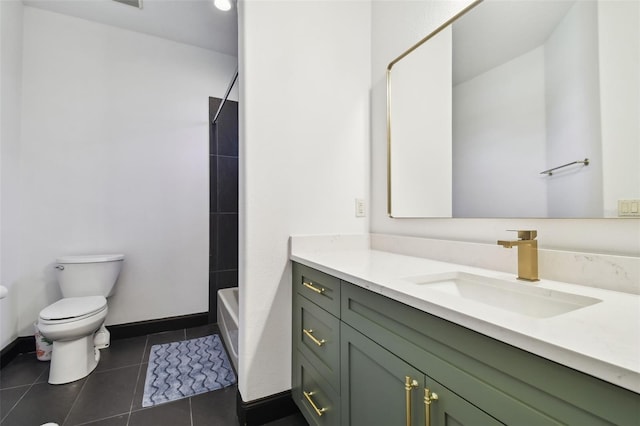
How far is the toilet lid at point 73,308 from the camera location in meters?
1.65

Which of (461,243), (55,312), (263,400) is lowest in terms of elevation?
(263,400)

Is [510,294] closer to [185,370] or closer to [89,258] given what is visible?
[185,370]

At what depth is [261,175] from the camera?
1.38 m

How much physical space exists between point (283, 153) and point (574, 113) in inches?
45.5

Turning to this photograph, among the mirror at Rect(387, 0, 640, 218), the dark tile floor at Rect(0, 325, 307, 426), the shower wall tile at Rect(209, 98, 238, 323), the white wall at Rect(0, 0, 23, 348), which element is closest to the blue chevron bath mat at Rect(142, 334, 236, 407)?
the dark tile floor at Rect(0, 325, 307, 426)

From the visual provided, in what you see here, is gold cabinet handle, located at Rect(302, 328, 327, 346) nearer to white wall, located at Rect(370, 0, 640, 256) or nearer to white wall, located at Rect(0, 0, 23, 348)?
white wall, located at Rect(370, 0, 640, 256)

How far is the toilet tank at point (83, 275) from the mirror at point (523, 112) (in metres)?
2.20

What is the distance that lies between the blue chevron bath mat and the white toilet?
397mm

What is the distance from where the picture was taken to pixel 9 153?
192 centimetres

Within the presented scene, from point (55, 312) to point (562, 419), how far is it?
2.39m

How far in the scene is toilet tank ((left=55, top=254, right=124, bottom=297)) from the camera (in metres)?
1.99

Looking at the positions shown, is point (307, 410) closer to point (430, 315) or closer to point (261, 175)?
point (430, 315)

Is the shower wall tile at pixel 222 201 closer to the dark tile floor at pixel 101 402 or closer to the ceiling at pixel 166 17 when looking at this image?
the ceiling at pixel 166 17

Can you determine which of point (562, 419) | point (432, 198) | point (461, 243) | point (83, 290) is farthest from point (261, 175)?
point (83, 290)
